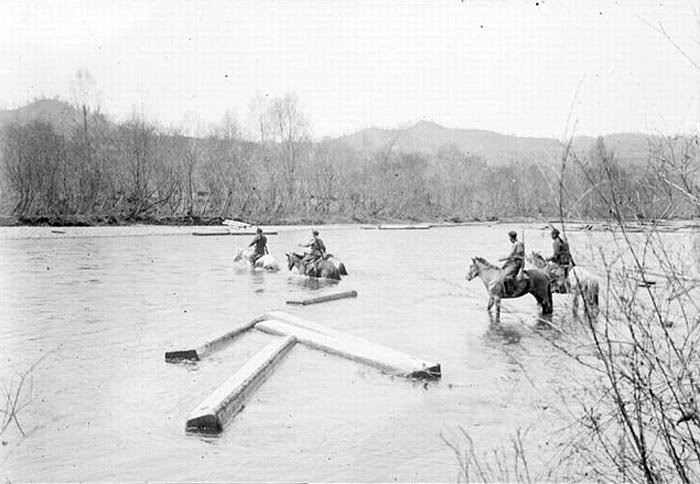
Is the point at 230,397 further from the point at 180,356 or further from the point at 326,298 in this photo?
the point at 326,298

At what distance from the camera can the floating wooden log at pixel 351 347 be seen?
29.2ft

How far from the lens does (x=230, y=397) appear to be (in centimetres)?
718

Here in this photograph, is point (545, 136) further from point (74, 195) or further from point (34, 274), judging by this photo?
point (74, 195)

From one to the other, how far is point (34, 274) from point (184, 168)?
34173mm

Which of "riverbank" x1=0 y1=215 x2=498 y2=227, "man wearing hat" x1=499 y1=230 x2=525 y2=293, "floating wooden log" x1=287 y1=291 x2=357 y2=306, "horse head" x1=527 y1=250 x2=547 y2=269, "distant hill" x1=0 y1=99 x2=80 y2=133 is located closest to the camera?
"man wearing hat" x1=499 y1=230 x2=525 y2=293

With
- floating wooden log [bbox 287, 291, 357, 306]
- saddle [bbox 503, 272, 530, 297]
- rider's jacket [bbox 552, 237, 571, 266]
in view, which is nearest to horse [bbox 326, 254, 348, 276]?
floating wooden log [bbox 287, 291, 357, 306]

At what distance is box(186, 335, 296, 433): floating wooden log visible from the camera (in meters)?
6.68

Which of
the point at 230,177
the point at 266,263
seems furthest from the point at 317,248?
the point at 230,177

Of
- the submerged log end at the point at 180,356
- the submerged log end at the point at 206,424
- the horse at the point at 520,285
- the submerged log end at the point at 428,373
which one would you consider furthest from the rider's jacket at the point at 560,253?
the submerged log end at the point at 206,424

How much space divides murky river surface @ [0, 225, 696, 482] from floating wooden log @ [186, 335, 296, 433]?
151 mm

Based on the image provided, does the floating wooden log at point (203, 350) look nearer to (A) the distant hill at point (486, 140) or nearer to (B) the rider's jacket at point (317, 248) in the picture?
(A) the distant hill at point (486, 140)

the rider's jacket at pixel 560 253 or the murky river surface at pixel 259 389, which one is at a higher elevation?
the rider's jacket at pixel 560 253

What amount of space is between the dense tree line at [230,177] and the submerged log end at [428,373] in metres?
21.7

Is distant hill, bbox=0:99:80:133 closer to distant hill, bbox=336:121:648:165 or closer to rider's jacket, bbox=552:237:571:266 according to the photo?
distant hill, bbox=336:121:648:165
